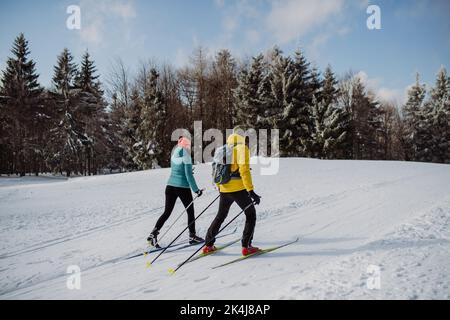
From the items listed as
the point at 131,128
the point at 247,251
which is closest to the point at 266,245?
the point at 247,251

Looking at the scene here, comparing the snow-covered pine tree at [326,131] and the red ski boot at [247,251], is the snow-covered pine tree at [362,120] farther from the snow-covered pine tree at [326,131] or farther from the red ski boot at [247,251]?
the red ski boot at [247,251]

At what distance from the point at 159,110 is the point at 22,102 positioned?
44.6 feet

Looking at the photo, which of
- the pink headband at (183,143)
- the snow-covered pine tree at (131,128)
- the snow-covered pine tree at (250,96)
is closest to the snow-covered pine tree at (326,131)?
the snow-covered pine tree at (250,96)

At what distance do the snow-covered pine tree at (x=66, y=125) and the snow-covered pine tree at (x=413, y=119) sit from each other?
41108 mm

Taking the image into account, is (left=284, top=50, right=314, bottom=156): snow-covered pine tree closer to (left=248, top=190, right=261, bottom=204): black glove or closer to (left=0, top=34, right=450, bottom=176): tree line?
(left=0, top=34, right=450, bottom=176): tree line

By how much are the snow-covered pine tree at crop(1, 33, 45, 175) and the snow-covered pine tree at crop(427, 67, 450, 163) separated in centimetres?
4677

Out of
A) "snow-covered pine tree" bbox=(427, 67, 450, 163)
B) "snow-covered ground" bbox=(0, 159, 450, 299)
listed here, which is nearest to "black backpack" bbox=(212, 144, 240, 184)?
"snow-covered ground" bbox=(0, 159, 450, 299)

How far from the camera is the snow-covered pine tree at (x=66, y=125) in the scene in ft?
101

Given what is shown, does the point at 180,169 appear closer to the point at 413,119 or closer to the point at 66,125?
the point at 66,125

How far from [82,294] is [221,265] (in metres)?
1.91

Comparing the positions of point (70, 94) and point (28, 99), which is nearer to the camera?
point (28, 99)

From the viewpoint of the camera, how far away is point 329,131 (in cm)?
3086
